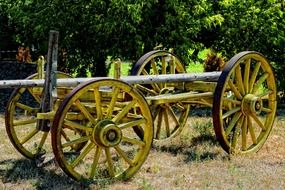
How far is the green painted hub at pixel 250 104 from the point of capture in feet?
22.4

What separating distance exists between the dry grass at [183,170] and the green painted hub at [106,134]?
17.5 inches

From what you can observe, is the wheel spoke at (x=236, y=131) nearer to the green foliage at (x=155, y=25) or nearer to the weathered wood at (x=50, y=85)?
the weathered wood at (x=50, y=85)

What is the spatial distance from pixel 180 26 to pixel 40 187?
7.36 m

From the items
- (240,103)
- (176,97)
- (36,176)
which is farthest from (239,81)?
(36,176)

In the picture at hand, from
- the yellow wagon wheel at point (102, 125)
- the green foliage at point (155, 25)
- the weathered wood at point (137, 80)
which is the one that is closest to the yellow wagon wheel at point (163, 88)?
the weathered wood at point (137, 80)

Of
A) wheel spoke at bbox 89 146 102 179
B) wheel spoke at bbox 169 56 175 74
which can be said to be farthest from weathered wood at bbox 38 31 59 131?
wheel spoke at bbox 169 56 175 74

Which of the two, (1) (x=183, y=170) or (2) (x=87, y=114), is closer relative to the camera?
(2) (x=87, y=114)

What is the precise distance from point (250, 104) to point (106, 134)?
2.29 m

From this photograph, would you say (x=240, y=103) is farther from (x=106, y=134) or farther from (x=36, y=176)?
(x=36, y=176)

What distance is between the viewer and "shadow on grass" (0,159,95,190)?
18.1 ft

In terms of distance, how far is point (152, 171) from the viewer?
6215mm

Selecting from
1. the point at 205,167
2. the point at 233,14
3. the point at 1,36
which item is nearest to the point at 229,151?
the point at 205,167

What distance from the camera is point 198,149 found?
24.0 feet

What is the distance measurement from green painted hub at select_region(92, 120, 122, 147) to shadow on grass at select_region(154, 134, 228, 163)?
1520 mm
